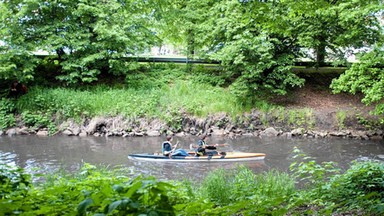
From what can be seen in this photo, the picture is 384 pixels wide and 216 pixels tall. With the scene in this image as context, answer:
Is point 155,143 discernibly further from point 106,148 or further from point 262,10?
point 262,10

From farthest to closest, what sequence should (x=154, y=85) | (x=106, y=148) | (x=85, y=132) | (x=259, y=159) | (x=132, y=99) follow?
(x=154, y=85) < (x=132, y=99) < (x=85, y=132) < (x=106, y=148) < (x=259, y=159)

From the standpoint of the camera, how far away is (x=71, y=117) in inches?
683

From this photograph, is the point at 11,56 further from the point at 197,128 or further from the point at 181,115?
the point at 197,128

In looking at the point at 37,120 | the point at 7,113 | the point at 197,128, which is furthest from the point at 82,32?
the point at 197,128

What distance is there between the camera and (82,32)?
60.3 feet

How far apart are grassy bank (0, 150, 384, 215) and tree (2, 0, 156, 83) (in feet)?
38.9

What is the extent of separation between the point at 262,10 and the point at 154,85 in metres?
11.7

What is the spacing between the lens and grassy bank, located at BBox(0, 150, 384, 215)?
2006 millimetres

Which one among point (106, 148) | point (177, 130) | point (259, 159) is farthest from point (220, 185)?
point (177, 130)

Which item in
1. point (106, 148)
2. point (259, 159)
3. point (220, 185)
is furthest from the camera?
point (106, 148)

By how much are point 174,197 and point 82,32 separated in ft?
49.3

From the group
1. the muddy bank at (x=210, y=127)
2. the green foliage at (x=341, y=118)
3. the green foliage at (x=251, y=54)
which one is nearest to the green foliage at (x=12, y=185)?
the muddy bank at (x=210, y=127)

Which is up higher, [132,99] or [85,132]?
[132,99]

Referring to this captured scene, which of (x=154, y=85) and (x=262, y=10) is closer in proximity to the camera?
(x=262, y=10)
